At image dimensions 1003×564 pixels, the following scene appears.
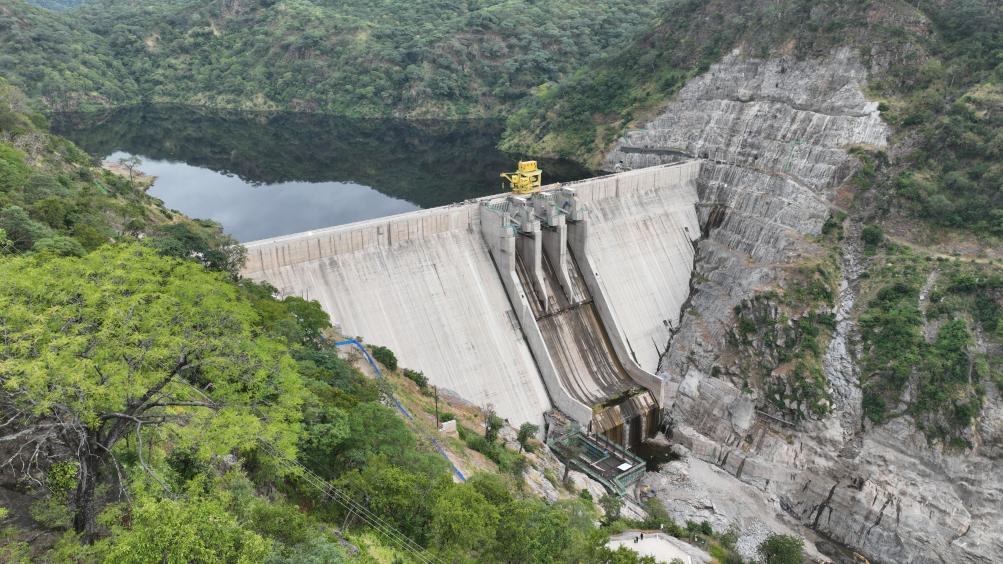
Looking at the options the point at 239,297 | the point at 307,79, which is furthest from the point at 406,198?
the point at 307,79

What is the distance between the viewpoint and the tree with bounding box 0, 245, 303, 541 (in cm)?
1188

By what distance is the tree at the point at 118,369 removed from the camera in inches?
468

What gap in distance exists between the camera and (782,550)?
29.5 metres

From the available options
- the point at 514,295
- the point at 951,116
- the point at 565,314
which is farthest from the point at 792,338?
the point at 951,116

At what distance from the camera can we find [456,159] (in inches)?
3457

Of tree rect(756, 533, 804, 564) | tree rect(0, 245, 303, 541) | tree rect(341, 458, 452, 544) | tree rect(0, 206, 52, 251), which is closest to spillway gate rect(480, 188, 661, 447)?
tree rect(756, 533, 804, 564)

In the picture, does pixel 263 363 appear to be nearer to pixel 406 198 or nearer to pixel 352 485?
pixel 352 485

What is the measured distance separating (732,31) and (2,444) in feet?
220

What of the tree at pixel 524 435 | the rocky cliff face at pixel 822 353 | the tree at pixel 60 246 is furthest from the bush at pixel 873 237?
the tree at pixel 60 246

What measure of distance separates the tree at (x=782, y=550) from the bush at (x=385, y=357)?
20172 millimetres

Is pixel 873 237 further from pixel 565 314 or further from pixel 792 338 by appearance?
pixel 565 314

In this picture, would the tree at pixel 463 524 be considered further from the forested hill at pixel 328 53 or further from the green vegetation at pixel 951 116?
the forested hill at pixel 328 53

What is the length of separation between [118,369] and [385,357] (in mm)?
20171

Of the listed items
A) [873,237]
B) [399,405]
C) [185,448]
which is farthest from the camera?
[873,237]
